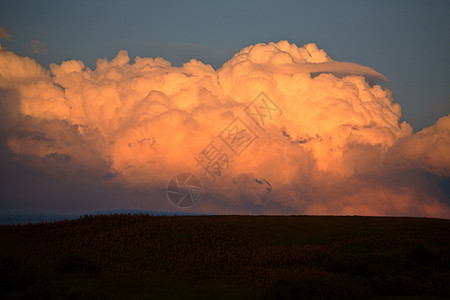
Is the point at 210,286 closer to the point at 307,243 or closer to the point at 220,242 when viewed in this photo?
the point at 220,242

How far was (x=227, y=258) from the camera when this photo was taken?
36.6 m

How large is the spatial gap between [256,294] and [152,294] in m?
6.40

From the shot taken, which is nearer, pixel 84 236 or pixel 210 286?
pixel 210 286

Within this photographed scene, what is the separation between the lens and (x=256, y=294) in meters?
26.5

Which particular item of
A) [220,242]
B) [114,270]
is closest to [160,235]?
[220,242]

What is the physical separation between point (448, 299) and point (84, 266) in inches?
966

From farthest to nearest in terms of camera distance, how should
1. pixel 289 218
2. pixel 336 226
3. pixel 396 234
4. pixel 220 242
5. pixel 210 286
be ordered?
pixel 289 218 → pixel 336 226 → pixel 396 234 → pixel 220 242 → pixel 210 286

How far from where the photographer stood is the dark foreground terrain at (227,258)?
87.9 ft

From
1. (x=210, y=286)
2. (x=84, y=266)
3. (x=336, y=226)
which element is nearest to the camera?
(x=210, y=286)

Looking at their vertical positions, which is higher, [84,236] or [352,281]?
[84,236]

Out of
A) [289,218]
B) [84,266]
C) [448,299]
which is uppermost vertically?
[289,218]

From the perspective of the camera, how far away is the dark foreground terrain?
2680 centimetres

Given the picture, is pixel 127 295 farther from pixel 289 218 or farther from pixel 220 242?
pixel 289 218

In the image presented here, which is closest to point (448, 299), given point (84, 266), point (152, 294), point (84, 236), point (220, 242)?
point (152, 294)
